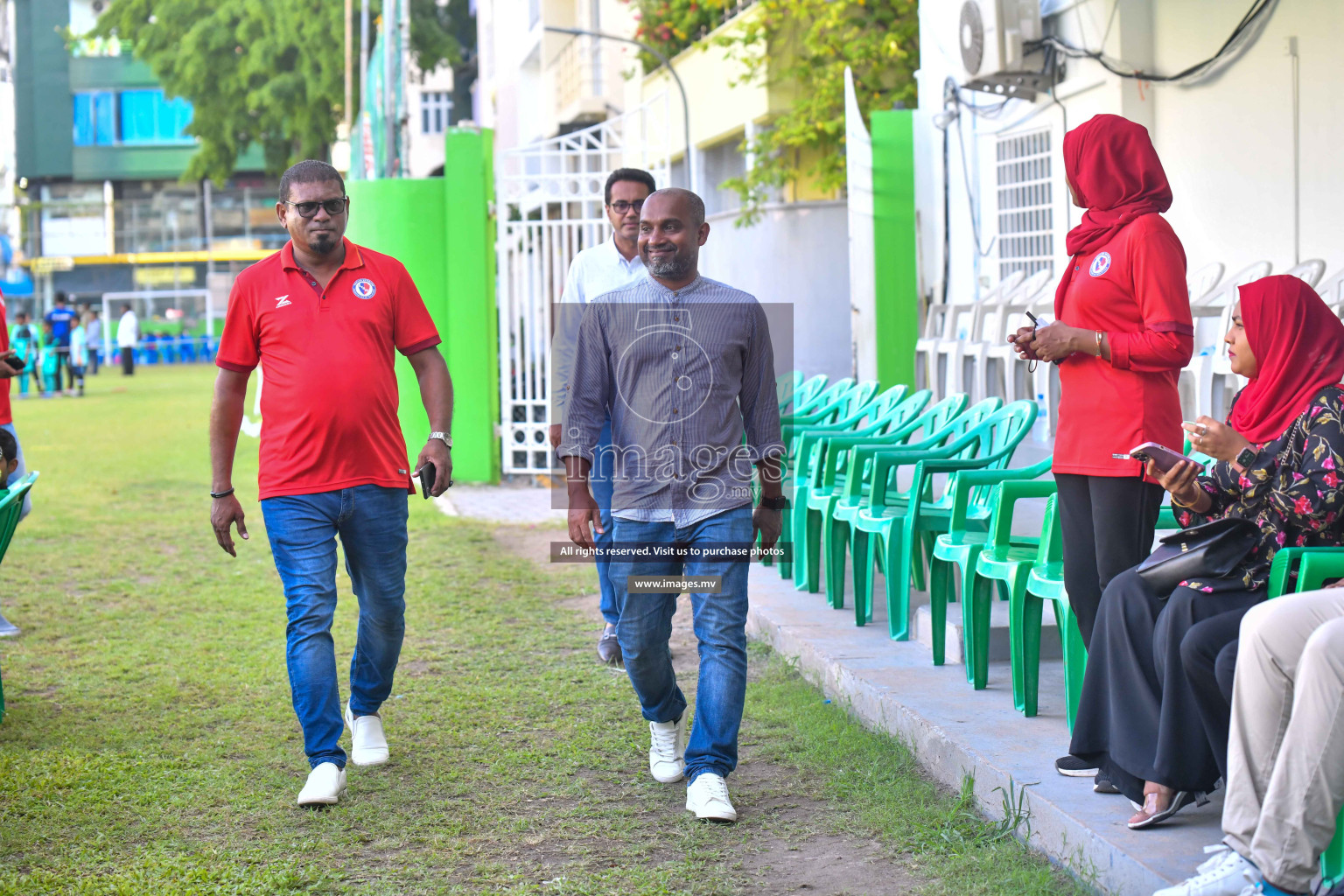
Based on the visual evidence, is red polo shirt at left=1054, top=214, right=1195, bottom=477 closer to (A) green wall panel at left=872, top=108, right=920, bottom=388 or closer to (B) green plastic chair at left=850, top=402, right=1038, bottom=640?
(B) green plastic chair at left=850, top=402, right=1038, bottom=640

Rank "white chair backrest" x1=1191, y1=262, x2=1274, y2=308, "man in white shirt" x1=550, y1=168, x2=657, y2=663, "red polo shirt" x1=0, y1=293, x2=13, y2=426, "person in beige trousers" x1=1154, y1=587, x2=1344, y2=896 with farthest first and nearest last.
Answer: "white chair backrest" x1=1191, y1=262, x2=1274, y2=308 → "red polo shirt" x1=0, y1=293, x2=13, y2=426 → "man in white shirt" x1=550, y1=168, x2=657, y2=663 → "person in beige trousers" x1=1154, y1=587, x2=1344, y2=896

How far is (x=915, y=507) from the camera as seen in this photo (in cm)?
602

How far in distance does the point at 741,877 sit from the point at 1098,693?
112 cm

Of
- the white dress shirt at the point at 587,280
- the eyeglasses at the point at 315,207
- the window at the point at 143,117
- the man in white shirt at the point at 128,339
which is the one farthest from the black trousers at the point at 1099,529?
the window at the point at 143,117

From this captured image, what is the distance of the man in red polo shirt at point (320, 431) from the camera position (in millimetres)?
4633

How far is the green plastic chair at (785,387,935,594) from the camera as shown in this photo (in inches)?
283

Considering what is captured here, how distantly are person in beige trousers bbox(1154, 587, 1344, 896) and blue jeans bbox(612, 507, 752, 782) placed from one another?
4.86 feet

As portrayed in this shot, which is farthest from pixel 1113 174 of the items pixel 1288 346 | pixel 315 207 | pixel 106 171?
pixel 106 171

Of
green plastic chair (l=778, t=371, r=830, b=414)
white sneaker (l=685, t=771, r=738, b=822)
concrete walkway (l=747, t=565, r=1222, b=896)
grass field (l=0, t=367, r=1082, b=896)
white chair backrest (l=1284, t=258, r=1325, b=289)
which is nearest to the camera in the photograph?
concrete walkway (l=747, t=565, r=1222, b=896)

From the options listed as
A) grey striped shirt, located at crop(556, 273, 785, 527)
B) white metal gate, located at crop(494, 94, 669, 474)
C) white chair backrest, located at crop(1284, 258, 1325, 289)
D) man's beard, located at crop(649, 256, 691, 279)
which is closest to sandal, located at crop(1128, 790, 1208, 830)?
grey striped shirt, located at crop(556, 273, 785, 527)

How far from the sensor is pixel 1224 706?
3.60m

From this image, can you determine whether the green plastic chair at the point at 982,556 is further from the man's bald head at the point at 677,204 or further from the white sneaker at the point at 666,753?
the man's bald head at the point at 677,204

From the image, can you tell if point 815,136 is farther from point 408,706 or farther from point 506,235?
point 408,706

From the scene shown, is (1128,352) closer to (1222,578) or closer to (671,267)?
(1222,578)
